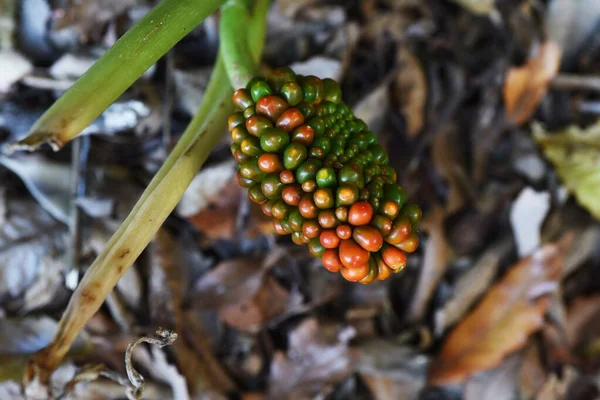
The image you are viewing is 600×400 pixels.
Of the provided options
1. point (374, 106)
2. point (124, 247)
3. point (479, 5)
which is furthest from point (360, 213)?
point (479, 5)

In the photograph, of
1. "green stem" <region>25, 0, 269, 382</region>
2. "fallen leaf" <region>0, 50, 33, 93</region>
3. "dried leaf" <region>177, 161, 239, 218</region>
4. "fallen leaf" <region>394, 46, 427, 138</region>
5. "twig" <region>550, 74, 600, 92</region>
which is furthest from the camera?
"twig" <region>550, 74, 600, 92</region>

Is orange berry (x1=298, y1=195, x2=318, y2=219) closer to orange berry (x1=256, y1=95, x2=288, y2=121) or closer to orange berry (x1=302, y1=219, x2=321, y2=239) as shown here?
orange berry (x1=302, y1=219, x2=321, y2=239)

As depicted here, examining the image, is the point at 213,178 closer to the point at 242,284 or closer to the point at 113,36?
the point at 242,284

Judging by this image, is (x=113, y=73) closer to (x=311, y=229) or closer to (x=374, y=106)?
(x=311, y=229)

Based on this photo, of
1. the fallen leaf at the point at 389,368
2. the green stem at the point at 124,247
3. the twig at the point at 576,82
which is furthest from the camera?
the twig at the point at 576,82

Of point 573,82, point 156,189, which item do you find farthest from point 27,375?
point 573,82

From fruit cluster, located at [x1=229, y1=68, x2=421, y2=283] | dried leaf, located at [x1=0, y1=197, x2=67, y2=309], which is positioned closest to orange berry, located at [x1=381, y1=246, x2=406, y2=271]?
fruit cluster, located at [x1=229, y1=68, x2=421, y2=283]

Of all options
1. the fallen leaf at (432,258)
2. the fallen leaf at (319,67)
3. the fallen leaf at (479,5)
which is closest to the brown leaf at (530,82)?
the fallen leaf at (479,5)

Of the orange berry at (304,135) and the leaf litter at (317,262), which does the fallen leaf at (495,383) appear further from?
the orange berry at (304,135)
